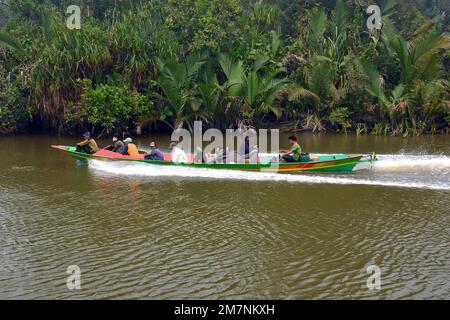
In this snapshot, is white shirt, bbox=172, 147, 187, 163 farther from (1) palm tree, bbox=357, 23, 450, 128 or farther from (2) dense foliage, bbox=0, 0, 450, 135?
(1) palm tree, bbox=357, 23, 450, 128

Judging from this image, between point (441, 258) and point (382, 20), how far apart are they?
20.0 metres

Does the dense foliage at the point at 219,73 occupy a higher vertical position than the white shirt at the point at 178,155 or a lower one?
higher

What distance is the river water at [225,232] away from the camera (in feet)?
28.6

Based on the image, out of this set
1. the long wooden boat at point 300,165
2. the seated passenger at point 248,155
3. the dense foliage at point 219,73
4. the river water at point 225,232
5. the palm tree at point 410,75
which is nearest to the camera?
the river water at point 225,232

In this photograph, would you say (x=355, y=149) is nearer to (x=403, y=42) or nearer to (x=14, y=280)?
(x=403, y=42)

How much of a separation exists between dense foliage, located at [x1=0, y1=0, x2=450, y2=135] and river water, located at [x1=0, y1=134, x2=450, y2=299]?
26.1 feet

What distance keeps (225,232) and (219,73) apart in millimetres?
18445

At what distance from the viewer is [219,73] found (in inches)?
1131

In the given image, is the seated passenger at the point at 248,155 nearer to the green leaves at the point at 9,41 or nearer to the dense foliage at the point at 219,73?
the dense foliage at the point at 219,73

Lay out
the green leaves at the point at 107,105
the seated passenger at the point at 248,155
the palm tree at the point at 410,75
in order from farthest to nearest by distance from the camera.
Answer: the palm tree at the point at 410,75 → the green leaves at the point at 107,105 → the seated passenger at the point at 248,155

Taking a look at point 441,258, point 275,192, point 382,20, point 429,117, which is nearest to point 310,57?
point 382,20

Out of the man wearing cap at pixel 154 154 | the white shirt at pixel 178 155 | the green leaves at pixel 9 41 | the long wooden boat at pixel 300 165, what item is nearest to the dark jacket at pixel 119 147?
the man wearing cap at pixel 154 154

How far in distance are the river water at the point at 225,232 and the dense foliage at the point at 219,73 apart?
26.1 feet

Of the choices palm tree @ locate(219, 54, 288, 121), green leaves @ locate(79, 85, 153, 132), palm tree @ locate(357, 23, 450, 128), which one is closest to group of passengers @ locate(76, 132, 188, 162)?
green leaves @ locate(79, 85, 153, 132)
